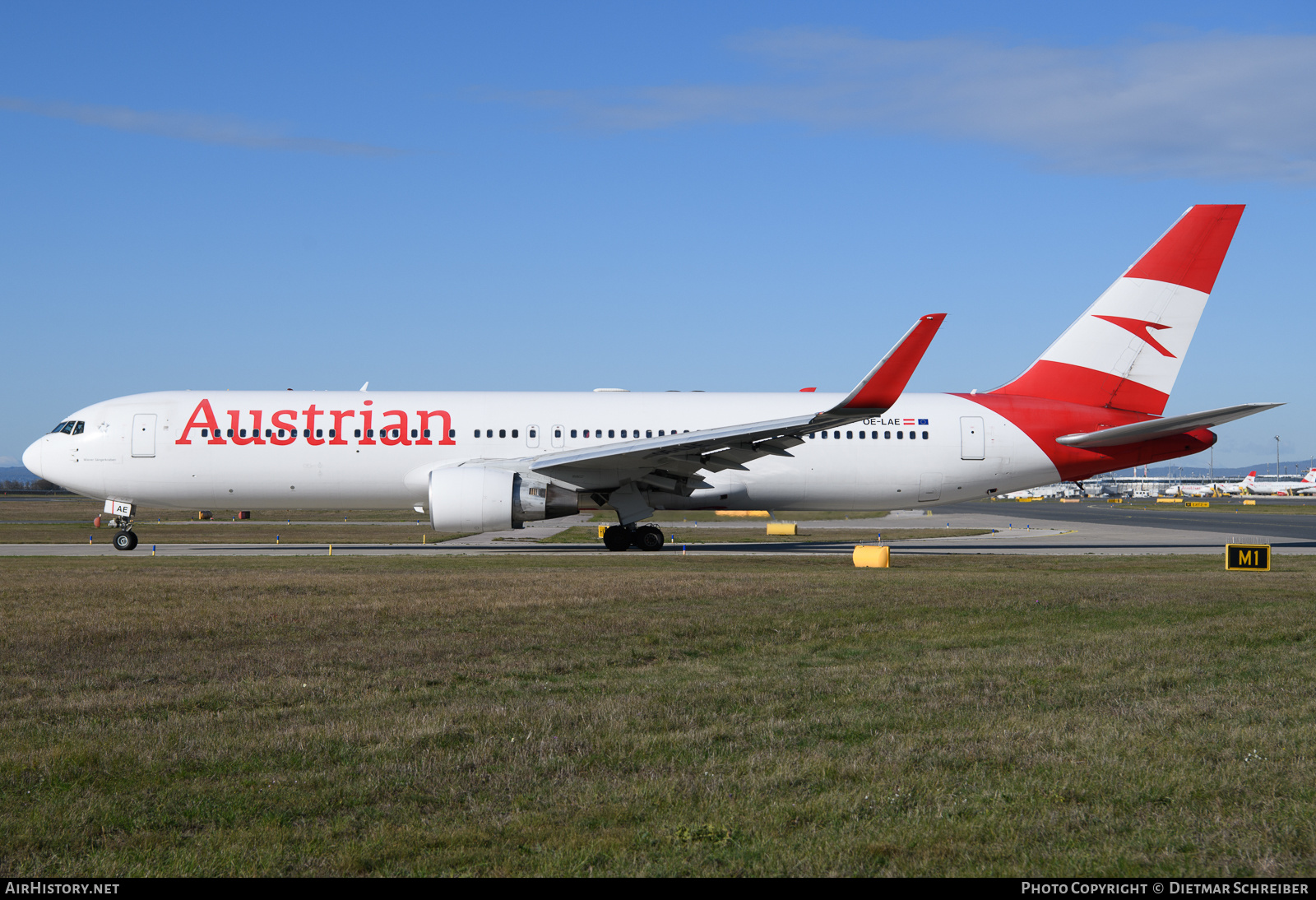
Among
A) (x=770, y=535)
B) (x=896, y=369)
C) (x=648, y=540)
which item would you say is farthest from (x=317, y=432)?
(x=770, y=535)

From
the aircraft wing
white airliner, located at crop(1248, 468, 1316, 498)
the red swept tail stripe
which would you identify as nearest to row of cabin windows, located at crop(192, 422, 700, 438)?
the aircraft wing

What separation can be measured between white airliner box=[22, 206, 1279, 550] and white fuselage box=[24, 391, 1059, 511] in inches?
1.9

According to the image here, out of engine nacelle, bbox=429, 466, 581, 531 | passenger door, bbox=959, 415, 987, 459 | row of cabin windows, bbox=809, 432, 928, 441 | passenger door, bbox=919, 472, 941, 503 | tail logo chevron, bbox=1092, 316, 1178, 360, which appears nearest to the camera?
engine nacelle, bbox=429, 466, 581, 531

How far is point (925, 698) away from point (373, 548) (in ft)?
75.6

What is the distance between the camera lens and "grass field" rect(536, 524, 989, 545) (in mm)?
33000

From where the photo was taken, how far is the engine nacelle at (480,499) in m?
24.1

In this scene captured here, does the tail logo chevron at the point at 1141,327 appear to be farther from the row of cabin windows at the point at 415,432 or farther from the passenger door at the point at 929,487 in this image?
the row of cabin windows at the point at 415,432

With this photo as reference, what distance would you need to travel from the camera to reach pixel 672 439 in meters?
25.0

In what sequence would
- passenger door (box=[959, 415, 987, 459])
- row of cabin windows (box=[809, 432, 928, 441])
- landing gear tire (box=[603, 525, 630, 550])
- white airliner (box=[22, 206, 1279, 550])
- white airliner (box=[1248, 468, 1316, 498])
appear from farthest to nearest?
white airliner (box=[1248, 468, 1316, 498]), passenger door (box=[959, 415, 987, 459]), row of cabin windows (box=[809, 432, 928, 441]), landing gear tire (box=[603, 525, 630, 550]), white airliner (box=[22, 206, 1279, 550])

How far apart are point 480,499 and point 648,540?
516 centimetres

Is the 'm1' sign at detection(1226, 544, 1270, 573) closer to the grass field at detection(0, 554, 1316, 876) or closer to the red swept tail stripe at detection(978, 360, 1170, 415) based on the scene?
the red swept tail stripe at detection(978, 360, 1170, 415)

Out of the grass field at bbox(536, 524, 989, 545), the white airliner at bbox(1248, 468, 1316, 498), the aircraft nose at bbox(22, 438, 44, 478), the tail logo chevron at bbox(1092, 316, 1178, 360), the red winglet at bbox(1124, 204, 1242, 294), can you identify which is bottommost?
the grass field at bbox(536, 524, 989, 545)

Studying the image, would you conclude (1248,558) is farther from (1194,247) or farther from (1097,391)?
(1194,247)

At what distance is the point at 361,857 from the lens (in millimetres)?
4945
